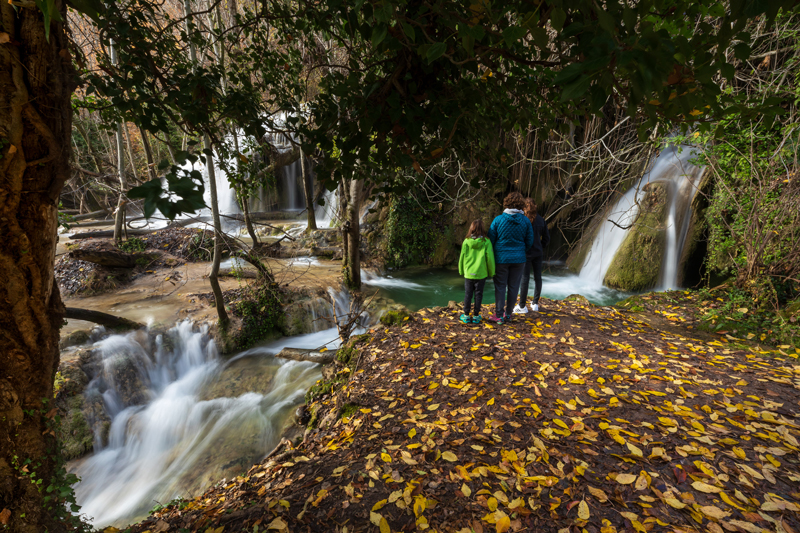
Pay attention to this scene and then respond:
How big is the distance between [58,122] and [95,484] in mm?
5250

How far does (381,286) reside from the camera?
1032 cm

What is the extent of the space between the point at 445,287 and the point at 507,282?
5.73 meters

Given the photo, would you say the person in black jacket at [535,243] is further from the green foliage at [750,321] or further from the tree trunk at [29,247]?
the tree trunk at [29,247]

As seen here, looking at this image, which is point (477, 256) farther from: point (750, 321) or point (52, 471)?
point (52, 471)

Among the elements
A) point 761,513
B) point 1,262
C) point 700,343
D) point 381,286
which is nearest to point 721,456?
point 761,513

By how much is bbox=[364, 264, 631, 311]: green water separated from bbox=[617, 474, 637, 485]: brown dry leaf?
6394 millimetres

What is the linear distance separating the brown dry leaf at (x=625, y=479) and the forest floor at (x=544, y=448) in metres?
0.02

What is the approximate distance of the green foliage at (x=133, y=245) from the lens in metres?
9.10

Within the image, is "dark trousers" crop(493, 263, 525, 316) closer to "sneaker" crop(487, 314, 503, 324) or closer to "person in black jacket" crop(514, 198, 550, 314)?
"sneaker" crop(487, 314, 503, 324)

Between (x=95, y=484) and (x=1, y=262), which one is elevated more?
(x=1, y=262)

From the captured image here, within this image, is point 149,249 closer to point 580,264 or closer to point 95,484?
point 95,484

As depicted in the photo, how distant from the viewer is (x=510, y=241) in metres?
4.79

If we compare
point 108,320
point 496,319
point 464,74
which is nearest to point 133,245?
point 108,320

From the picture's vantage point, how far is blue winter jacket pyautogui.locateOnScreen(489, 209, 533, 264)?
4762 mm
